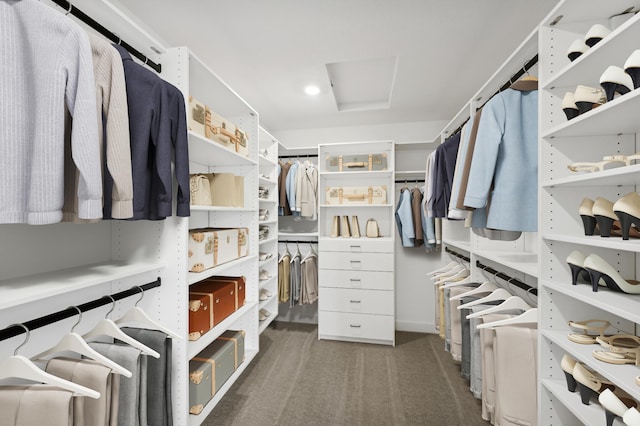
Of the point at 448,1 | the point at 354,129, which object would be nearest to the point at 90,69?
the point at 448,1

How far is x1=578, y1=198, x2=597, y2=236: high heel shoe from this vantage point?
3.51 feet

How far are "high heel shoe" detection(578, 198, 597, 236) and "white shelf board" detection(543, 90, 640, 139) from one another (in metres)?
0.28

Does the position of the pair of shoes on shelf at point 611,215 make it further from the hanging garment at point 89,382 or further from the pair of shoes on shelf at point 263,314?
the pair of shoes on shelf at point 263,314

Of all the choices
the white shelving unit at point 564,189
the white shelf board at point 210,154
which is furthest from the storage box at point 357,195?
the white shelving unit at point 564,189

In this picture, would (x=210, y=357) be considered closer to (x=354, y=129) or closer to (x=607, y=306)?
(x=607, y=306)

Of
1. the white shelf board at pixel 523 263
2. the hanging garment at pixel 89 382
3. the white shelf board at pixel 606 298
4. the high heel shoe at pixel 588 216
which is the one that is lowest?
the hanging garment at pixel 89 382

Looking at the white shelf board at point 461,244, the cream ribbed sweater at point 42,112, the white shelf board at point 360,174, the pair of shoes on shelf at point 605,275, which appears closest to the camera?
the cream ribbed sweater at point 42,112

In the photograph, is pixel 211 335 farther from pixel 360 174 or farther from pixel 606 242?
pixel 360 174

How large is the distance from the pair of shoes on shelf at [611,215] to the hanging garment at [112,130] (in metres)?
1.63

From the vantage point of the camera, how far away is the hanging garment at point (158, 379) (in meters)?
1.19

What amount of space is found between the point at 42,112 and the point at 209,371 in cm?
148

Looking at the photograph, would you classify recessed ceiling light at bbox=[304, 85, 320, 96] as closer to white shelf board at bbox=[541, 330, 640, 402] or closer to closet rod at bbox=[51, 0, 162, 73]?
closet rod at bbox=[51, 0, 162, 73]

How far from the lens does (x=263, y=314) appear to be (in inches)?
114

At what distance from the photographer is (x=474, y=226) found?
1.52m
